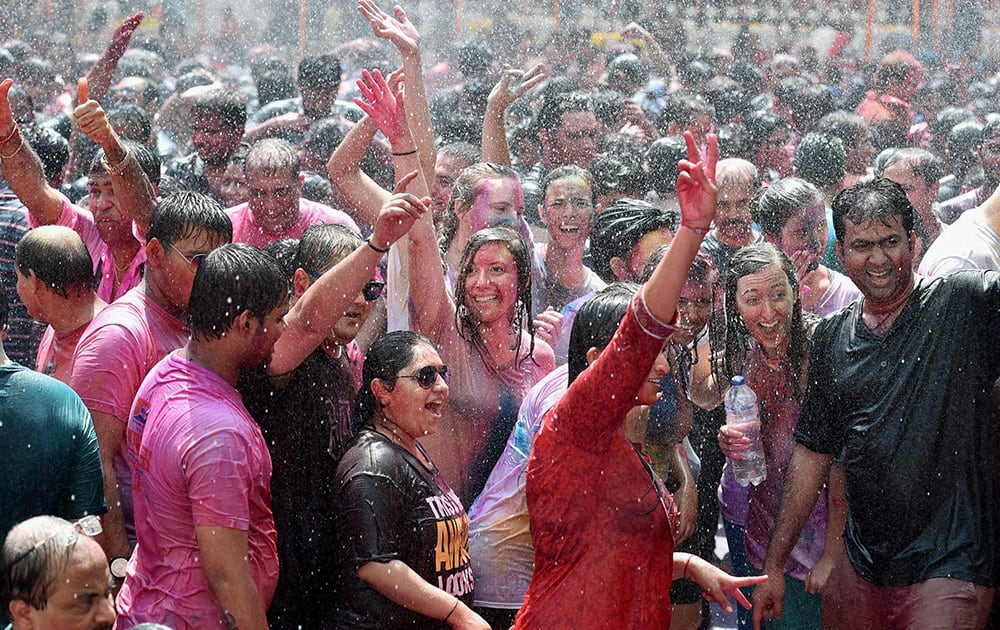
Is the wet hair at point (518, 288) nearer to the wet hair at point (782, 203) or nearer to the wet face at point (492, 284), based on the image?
the wet face at point (492, 284)

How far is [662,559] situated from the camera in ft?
9.77

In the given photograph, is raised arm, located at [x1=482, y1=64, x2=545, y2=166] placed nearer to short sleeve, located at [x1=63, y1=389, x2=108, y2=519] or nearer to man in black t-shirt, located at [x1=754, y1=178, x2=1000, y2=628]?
man in black t-shirt, located at [x1=754, y1=178, x2=1000, y2=628]

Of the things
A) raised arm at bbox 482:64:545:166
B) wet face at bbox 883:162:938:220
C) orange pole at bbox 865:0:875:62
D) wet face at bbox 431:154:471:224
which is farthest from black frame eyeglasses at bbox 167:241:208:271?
orange pole at bbox 865:0:875:62

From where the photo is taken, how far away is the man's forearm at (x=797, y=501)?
394 centimetres

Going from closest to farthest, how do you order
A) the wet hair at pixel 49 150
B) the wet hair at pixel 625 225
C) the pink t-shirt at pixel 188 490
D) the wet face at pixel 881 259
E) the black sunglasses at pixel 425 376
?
the pink t-shirt at pixel 188 490, the black sunglasses at pixel 425 376, the wet face at pixel 881 259, the wet hair at pixel 625 225, the wet hair at pixel 49 150

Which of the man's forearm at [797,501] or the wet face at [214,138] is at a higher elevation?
the wet face at [214,138]

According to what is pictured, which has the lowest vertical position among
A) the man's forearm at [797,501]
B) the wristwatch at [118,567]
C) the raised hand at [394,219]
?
the man's forearm at [797,501]

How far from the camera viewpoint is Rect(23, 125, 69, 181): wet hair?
5777mm

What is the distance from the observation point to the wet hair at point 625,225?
4984mm

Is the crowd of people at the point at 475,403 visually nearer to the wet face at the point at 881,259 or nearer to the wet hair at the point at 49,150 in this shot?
the wet face at the point at 881,259

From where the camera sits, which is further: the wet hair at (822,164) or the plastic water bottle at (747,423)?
the wet hair at (822,164)

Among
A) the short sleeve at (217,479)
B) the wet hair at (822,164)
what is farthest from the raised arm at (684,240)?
the wet hair at (822,164)

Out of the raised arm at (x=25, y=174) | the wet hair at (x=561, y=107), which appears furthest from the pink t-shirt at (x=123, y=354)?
the wet hair at (x=561, y=107)

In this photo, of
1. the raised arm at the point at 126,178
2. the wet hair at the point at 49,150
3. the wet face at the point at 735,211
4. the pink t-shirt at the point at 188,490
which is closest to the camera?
the pink t-shirt at the point at 188,490
